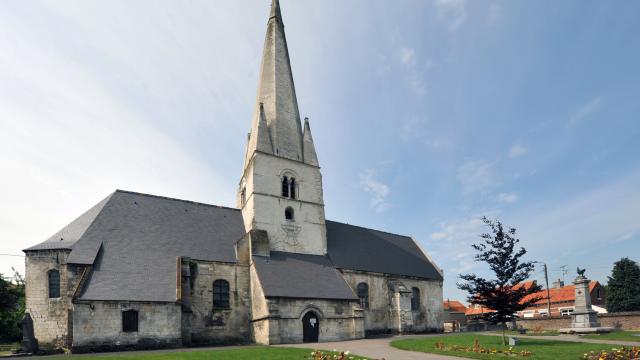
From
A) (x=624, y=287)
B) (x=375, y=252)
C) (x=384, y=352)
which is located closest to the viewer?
(x=384, y=352)

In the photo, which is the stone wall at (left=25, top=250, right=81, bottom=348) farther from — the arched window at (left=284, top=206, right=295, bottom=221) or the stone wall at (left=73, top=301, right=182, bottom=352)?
the arched window at (left=284, top=206, right=295, bottom=221)

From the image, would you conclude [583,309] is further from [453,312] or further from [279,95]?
[453,312]

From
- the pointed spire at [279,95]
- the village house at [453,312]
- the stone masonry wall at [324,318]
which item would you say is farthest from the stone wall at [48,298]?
the village house at [453,312]

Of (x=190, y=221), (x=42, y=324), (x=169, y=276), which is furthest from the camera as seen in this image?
(x=190, y=221)

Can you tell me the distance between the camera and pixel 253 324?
987 inches

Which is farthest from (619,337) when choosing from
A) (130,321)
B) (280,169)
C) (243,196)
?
(130,321)

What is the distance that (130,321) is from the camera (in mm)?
21250

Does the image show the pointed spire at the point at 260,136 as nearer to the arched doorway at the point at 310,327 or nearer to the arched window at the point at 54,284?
the arched doorway at the point at 310,327

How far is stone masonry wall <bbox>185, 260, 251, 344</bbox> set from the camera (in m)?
23.9

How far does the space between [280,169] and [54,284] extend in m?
16.0

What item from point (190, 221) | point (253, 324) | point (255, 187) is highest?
point (255, 187)

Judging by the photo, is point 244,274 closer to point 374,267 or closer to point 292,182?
point 292,182

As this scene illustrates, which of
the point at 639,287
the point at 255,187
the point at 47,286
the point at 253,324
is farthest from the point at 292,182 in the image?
the point at 639,287

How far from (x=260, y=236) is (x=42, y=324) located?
12950 mm
